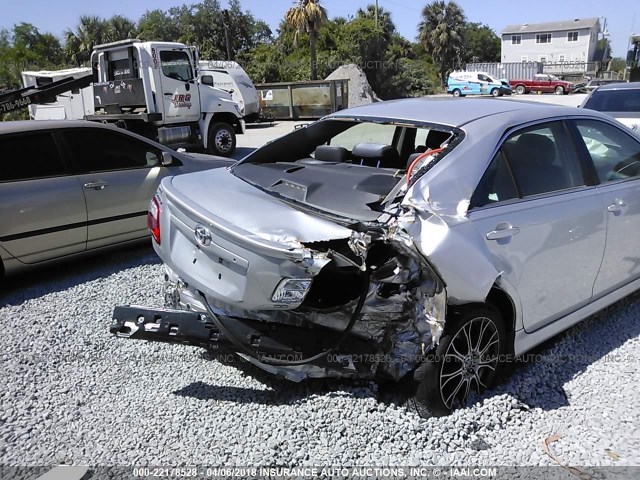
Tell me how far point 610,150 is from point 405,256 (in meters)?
2.32

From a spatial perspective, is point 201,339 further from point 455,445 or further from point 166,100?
point 166,100

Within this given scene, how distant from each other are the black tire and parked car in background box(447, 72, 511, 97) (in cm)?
3860

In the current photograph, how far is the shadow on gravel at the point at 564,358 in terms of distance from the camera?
10.4 feet

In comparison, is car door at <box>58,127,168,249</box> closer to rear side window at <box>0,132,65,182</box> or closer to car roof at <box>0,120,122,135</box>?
car roof at <box>0,120,122,135</box>

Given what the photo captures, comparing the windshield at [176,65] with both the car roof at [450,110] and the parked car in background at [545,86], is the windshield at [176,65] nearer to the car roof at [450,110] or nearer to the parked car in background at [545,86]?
the car roof at [450,110]

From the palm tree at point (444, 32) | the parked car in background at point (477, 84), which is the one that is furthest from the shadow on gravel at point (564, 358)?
the palm tree at point (444, 32)

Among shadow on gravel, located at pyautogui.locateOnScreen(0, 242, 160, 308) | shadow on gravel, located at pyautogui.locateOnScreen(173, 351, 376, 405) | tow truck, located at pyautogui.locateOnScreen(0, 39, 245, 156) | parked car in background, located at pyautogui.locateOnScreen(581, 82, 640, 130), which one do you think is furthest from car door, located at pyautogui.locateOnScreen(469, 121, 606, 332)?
tow truck, located at pyautogui.locateOnScreen(0, 39, 245, 156)

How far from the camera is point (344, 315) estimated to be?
2797 mm

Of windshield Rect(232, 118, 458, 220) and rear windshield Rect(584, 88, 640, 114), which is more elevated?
rear windshield Rect(584, 88, 640, 114)

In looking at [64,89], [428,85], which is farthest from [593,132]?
[428,85]

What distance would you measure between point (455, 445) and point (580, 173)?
6.45ft

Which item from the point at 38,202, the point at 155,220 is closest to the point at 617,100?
the point at 155,220

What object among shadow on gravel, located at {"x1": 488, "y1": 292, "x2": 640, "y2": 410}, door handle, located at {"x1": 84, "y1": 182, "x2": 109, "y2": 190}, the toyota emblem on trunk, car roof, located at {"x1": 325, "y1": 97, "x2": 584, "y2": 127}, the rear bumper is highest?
car roof, located at {"x1": 325, "y1": 97, "x2": 584, "y2": 127}

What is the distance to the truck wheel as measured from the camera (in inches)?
541
